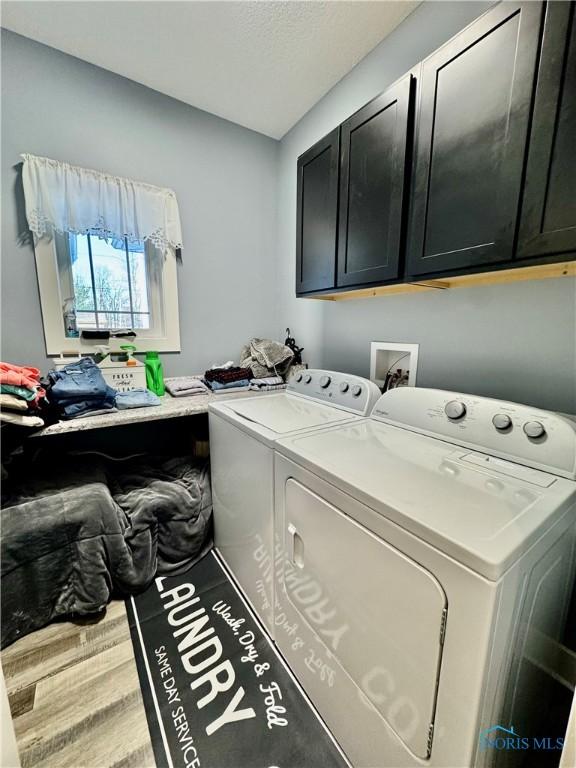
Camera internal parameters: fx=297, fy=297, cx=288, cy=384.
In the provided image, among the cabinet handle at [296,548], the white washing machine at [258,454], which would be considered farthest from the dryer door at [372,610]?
the white washing machine at [258,454]

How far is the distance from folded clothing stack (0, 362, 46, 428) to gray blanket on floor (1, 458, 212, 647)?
0.39 m

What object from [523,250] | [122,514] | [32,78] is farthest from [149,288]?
[523,250]

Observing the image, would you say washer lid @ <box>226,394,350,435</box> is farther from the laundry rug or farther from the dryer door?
the laundry rug

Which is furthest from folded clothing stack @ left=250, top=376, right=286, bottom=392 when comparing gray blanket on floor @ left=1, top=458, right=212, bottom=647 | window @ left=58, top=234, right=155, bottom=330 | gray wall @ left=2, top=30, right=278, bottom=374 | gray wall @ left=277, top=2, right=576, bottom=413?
window @ left=58, top=234, right=155, bottom=330

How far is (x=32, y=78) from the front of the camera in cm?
166

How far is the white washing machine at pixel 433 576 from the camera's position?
23.6 inches

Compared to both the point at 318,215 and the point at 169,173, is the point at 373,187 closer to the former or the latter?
the point at 318,215

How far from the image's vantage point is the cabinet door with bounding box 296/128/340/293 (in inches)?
59.2

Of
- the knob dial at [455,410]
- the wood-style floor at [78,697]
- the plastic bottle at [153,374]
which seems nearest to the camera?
the wood-style floor at [78,697]

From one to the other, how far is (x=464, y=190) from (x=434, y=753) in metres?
1.55

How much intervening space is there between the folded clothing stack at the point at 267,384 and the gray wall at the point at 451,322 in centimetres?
38

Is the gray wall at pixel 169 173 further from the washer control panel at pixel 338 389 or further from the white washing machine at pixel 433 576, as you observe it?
the white washing machine at pixel 433 576

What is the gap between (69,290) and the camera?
1.89 meters

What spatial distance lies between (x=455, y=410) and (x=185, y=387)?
1.60m
